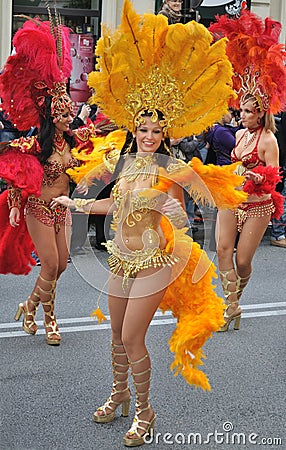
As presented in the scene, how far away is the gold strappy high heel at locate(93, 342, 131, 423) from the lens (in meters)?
5.09

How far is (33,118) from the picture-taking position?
6.66 metres

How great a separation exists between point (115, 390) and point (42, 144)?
2.13 m

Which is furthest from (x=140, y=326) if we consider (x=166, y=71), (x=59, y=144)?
(x=59, y=144)

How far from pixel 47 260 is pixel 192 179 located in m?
2.17

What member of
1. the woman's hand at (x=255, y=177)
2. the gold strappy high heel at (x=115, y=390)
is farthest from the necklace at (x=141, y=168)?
the woman's hand at (x=255, y=177)

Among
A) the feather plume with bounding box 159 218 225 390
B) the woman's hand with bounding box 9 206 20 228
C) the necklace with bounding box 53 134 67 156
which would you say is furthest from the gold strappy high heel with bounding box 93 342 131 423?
the necklace with bounding box 53 134 67 156

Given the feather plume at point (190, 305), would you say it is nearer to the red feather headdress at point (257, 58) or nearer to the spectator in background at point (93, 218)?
the spectator in background at point (93, 218)

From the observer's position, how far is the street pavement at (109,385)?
5.02 m

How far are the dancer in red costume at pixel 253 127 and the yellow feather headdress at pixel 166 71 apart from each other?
187 cm

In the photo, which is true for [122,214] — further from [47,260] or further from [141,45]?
[47,260]

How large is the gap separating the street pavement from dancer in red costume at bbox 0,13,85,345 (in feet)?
1.43

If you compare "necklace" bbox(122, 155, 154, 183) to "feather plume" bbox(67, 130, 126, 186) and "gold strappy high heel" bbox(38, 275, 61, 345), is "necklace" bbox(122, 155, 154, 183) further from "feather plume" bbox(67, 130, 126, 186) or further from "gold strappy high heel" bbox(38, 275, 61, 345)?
"gold strappy high heel" bbox(38, 275, 61, 345)

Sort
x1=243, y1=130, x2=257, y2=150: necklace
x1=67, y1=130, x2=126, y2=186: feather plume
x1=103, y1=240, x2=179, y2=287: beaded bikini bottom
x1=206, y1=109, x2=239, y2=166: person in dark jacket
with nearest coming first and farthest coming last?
1. x1=103, y1=240, x2=179, y2=287: beaded bikini bottom
2. x1=67, y1=130, x2=126, y2=186: feather plume
3. x1=243, y1=130, x2=257, y2=150: necklace
4. x1=206, y1=109, x2=239, y2=166: person in dark jacket

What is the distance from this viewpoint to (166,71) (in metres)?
4.87
